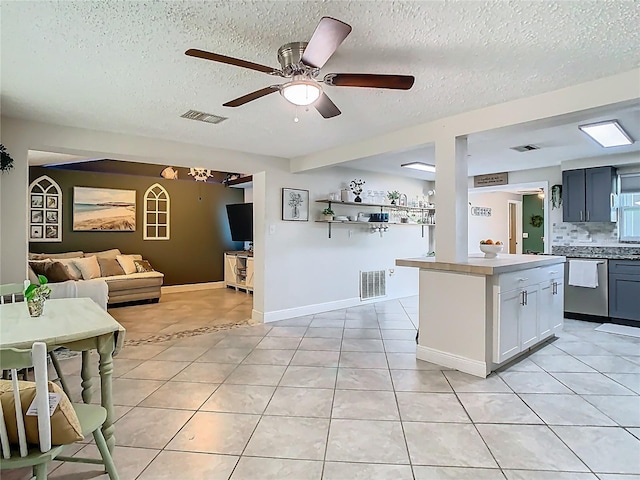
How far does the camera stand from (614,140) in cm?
403

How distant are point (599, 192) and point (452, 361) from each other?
11.6ft

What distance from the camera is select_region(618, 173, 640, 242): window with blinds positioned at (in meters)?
4.91

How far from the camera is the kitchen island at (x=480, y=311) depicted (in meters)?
3.05

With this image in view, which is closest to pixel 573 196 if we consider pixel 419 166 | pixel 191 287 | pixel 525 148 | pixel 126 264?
pixel 525 148

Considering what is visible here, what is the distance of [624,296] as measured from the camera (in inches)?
184

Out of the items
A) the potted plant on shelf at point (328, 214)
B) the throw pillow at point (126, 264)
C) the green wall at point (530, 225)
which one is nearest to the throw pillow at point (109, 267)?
the throw pillow at point (126, 264)

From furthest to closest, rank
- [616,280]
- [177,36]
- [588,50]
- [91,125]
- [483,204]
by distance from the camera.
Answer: [483,204] < [616,280] < [91,125] < [588,50] < [177,36]

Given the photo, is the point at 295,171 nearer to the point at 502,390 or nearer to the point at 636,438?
the point at 502,390

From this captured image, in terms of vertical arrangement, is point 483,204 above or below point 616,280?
above

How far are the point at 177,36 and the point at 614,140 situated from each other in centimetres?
450

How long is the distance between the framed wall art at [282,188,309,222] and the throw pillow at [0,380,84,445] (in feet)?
12.4

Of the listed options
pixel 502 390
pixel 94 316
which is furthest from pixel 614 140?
pixel 94 316

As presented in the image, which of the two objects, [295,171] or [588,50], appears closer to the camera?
[588,50]

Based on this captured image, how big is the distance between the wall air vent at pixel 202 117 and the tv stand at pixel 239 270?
4.07m
